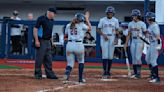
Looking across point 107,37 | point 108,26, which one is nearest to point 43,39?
point 107,37

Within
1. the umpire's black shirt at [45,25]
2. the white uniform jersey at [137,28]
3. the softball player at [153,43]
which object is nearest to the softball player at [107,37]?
the white uniform jersey at [137,28]

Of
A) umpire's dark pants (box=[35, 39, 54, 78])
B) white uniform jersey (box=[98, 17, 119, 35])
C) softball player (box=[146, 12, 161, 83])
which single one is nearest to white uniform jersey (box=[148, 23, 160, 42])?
softball player (box=[146, 12, 161, 83])

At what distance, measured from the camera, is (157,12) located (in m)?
27.3

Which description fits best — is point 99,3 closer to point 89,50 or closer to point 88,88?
point 89,50

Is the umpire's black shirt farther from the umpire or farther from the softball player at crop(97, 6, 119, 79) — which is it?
the softball player at crop(97, 6, 119, 79)

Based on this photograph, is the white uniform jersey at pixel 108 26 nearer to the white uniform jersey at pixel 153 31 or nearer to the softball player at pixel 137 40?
the softball player at pixel 137 40

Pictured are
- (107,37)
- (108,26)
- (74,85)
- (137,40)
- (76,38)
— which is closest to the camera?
(74,85)

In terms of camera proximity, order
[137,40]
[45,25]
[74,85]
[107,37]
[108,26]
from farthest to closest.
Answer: [137,40] → [108,26] → [107,37] → [45,25] → [74,85]

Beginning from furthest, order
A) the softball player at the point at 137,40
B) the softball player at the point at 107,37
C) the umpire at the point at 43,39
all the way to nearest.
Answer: the softball player at the point at 137,40, the softball player at the point at 107,37, the umpire at the point at 43,39

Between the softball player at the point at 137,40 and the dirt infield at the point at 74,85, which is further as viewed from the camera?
the softball player at the point at 137,40

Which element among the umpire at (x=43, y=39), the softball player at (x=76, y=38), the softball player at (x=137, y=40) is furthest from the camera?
the softball player at (x=137, y=40)

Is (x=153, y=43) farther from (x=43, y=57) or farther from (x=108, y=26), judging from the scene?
(x=43, y=57)

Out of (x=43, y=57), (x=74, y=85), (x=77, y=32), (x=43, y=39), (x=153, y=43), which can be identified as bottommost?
(x=74, y=85)

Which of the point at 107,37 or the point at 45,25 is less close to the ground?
the point at 45,25
